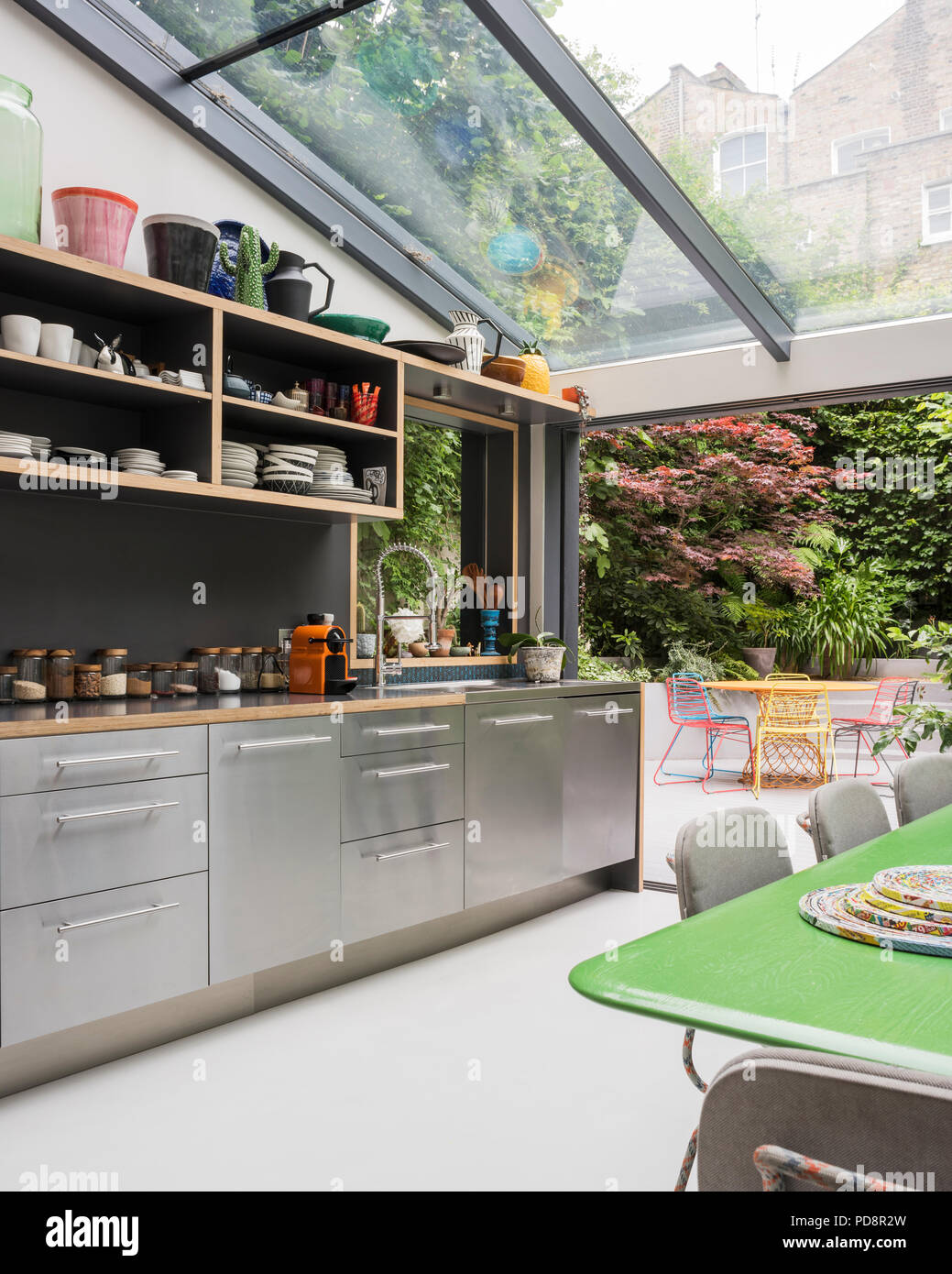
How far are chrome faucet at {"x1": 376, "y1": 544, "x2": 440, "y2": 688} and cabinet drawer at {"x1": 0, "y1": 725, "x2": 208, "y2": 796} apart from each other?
4.44ft

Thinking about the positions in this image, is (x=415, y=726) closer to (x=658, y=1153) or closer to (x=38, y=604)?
(x=38, y=604)

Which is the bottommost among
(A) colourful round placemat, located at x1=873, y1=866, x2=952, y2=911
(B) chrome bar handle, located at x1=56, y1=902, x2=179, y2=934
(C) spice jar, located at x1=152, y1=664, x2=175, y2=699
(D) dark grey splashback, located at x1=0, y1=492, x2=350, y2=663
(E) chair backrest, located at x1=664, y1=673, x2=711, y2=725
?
(B) chrome bar handle, located at x1=56, y1=902, x2=179, y2=934

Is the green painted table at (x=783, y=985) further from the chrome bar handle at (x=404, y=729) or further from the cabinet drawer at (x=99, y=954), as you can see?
the chrome bar handle at (x=404, y=729)

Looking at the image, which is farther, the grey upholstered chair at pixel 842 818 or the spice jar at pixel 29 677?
the spice jar at pixel 29 677

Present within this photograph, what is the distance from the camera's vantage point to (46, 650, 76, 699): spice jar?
3.04 metres

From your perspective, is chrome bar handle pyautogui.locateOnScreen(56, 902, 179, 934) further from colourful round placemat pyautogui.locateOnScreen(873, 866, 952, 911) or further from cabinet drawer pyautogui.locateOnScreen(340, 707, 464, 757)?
colourful round placemat pyautogui.locateOnScreen(873, 866, 952, 911)

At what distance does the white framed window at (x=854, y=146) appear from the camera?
3.93 metres

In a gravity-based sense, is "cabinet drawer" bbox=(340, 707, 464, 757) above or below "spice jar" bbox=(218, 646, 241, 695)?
below

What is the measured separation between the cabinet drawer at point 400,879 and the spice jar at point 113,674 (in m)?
0.87

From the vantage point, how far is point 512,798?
3887 mm

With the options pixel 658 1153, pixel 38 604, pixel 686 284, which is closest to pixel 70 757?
pixel 38 604

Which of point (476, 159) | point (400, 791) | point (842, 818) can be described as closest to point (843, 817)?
point (842, 818)

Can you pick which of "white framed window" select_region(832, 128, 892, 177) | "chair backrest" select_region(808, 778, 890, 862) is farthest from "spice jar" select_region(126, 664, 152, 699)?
"white framed window" select_region(832, 128, 892, 177)

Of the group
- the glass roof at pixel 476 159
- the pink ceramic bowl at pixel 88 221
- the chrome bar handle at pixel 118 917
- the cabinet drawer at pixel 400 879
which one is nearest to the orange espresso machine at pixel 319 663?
the cabinet drawer at pixel 400 879
